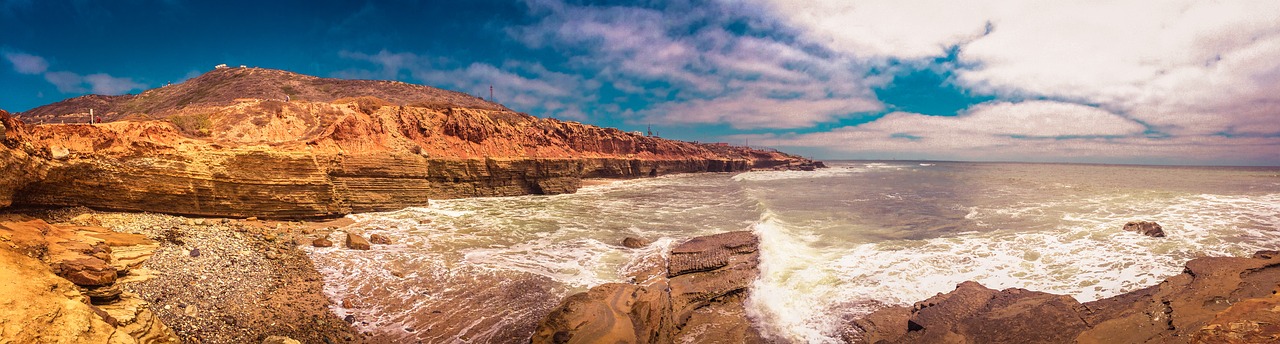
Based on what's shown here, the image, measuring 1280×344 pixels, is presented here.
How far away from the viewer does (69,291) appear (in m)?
4.49

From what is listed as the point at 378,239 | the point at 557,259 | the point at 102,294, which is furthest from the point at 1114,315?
the point at 378,239

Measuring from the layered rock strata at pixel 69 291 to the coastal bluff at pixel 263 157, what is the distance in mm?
2905

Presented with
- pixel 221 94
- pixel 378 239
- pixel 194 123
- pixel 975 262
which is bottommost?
pixel 975 262

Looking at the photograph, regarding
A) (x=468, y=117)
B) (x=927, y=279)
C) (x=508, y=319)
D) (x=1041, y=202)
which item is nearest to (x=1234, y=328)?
(x=927, y=279)

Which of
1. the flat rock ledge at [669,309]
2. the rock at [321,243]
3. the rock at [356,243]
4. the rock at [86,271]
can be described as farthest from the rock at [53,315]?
the rock at [356,243]

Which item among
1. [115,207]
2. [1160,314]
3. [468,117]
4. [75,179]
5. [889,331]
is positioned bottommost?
[889,331]

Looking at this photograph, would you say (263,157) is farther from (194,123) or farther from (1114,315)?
(1114,315)

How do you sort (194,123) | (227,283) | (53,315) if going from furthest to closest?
(194,123) < (227,283) < (53,315)

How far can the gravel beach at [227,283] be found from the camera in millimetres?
5387

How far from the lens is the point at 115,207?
1005cm

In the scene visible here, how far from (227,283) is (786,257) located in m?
10.6

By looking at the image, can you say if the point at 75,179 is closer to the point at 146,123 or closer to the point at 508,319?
the point at 146,123

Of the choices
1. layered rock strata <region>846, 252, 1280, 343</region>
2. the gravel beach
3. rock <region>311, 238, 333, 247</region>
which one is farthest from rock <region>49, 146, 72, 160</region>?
layered rock strata <region>846, 252, 1280, 343</region>

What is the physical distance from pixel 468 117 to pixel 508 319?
26.4 metres
